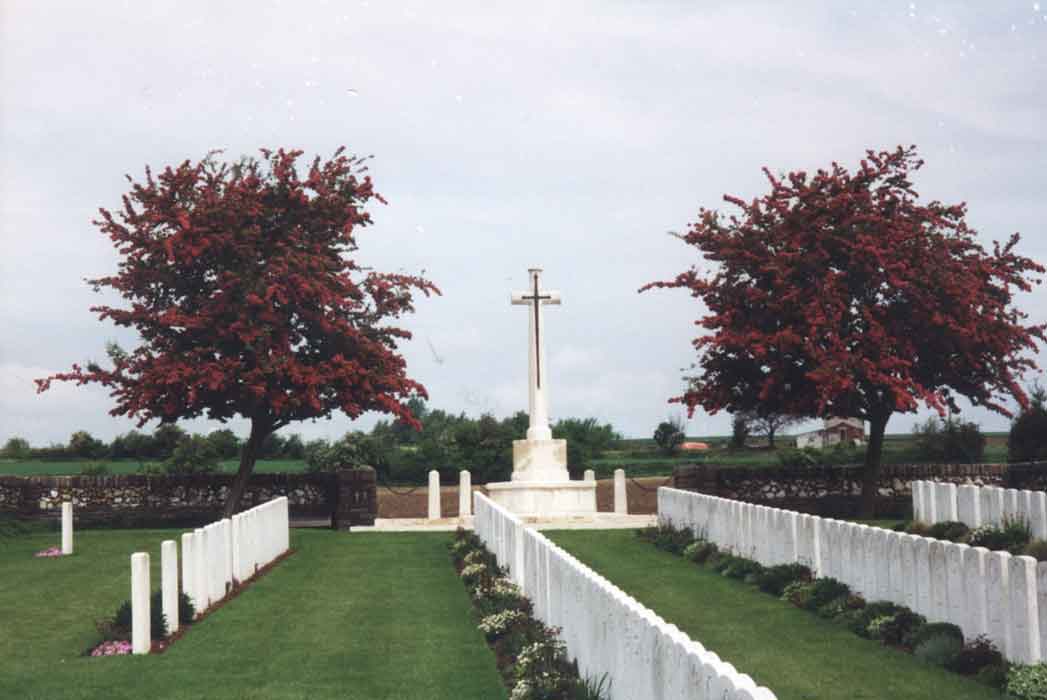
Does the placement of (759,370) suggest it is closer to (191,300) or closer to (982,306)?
(982,306)

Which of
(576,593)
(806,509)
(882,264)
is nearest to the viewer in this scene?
(576,593)

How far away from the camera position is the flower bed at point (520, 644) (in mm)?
9219

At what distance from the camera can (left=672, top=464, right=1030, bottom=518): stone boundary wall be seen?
30297mm

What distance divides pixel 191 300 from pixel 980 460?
28163 millimetres

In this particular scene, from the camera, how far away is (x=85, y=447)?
5269 cm

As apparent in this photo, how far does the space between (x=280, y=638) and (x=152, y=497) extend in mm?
17561

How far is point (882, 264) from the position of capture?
2584 cm

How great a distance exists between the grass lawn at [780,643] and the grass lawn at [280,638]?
7.51 feet

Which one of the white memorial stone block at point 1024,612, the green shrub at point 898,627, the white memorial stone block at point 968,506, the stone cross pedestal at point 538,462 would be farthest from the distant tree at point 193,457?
the white memorial stone block at point 1024,612

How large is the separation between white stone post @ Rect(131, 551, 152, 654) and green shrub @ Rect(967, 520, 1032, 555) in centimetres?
1039

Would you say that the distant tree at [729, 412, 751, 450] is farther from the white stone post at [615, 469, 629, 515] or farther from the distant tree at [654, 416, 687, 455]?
the white stone post at [615, 469, 629, 515]

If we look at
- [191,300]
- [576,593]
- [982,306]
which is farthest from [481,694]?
[982,306]

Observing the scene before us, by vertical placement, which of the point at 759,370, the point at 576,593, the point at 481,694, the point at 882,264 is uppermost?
the point at 882,264

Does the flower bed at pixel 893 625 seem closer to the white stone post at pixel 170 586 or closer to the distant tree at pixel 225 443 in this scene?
the white stone post at pixel 170 586
